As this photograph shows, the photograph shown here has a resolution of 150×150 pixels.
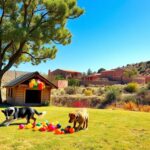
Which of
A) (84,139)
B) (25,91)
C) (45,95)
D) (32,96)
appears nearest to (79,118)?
(84,139)

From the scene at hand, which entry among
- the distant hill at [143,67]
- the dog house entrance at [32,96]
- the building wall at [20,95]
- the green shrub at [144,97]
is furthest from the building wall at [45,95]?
the distant hill at [143,67]

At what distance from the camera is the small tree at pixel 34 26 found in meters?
25.4

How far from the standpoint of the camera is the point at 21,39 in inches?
990

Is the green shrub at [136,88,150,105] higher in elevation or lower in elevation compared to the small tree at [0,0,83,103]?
lower

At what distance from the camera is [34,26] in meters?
27.6

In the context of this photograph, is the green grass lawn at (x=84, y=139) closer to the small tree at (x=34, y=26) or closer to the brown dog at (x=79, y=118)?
the brown dog at (x=79, y=118)

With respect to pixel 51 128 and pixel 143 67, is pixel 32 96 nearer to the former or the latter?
pixel 51 128

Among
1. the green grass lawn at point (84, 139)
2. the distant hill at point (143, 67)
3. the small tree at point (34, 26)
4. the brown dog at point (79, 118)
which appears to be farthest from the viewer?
the distant hill at point (143, 67)

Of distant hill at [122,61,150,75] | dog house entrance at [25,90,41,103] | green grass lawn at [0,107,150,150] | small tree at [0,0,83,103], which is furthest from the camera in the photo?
distant hill at [122,61,150,75]

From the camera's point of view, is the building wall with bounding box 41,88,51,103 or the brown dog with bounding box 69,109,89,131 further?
the building wall with bounding box 41,88,51,103

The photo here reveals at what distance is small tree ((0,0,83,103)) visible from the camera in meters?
25.4

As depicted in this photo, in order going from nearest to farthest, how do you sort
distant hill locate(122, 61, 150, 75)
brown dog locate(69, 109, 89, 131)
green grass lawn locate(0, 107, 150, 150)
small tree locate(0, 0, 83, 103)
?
green grass lawn locate(0, 107, 150, 150) → brown dog locate(69, 109, 89, 131) → small tree locate(0, 0, 83, 103) → distant hill locate(122, 61, 150, 75)

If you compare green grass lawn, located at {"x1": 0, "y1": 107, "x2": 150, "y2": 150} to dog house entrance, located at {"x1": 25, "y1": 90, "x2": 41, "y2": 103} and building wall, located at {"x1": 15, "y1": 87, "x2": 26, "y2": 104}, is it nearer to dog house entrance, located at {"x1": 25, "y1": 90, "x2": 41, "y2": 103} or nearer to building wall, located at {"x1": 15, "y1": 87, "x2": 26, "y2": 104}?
building wall, located at {"x1": 15, "y1": 87, "x2": 26, "y2": 104}

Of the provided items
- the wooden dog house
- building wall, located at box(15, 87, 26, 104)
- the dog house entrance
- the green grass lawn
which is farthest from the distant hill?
the green grass lawn
